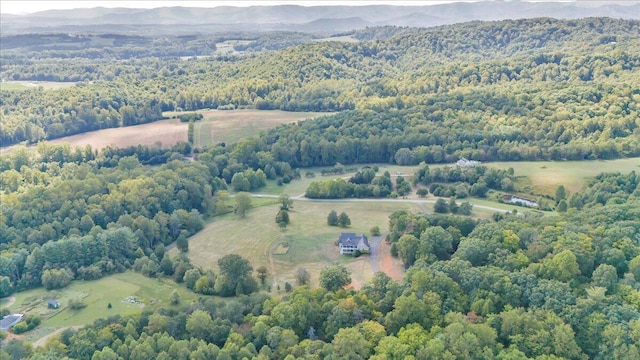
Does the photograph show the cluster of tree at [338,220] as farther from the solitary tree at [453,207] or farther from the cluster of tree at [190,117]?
the cluster of tree at [190,117]

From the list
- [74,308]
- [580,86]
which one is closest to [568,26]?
[580,86]

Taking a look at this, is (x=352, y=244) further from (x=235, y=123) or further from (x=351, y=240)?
(x=235, y=123)

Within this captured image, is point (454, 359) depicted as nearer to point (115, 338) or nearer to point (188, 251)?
point (115, 338)

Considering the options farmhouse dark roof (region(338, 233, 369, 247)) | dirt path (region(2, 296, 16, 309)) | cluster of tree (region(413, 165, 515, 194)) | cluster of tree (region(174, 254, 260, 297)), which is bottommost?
dirt path (region(2, 296, 16, 309))

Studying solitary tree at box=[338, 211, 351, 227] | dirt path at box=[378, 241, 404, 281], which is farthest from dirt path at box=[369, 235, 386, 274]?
solitary tree at box=[338, 211, 351, 227]

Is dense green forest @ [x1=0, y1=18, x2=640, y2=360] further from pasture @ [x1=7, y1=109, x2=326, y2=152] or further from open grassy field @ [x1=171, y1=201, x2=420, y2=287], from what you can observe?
pasture @ [x1=7, y1=109, x2=326, y2=152]

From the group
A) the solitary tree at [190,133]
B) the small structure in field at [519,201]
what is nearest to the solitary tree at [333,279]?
the small structure in field at [519,201]

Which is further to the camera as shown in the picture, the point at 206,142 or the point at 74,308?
the point at 206,142
